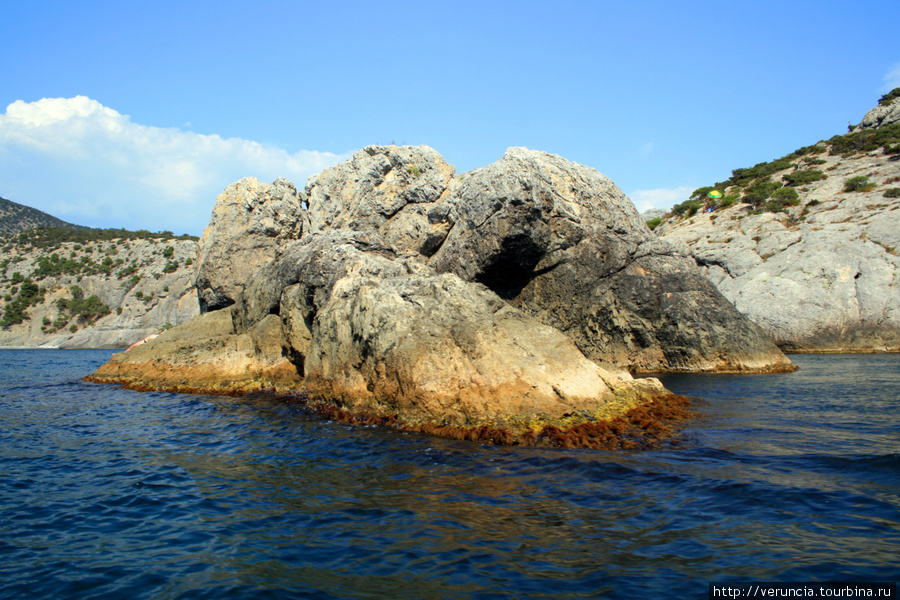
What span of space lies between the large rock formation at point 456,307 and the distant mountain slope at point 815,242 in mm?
8644

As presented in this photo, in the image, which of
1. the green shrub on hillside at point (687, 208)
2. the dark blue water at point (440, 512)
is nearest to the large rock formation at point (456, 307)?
the dark blue water at point (440, 512)

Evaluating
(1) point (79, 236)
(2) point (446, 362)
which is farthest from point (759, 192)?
(1) point (79, 236)

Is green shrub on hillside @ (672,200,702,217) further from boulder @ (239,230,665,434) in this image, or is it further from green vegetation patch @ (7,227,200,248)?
green vegetation patch @ (7,227,200,248)

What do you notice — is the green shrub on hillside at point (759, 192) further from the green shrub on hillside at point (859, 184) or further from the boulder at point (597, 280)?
the boulder at point (597, 280)

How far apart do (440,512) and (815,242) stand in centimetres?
3350

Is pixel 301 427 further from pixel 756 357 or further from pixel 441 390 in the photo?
pixel 756 357

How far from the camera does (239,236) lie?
25.7 meters

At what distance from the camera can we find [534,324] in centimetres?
1295

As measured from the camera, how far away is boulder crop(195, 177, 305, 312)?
2523 centimetres

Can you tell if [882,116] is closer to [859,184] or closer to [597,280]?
[859,184]

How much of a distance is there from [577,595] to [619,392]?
8146mm

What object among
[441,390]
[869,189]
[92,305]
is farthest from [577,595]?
[92,305]

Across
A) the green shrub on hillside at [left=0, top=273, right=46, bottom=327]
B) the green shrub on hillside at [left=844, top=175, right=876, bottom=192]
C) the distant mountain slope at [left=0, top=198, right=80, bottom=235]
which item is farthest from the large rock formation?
the distant mountain slope at [left=0, top=198, right=80, bottom=235]

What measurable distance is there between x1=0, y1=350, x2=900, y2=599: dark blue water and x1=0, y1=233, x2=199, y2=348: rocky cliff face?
66.3m
